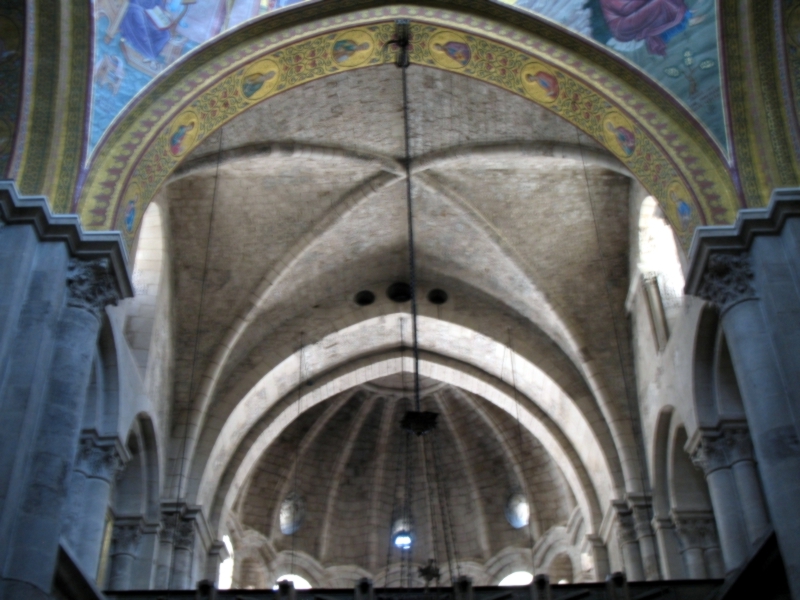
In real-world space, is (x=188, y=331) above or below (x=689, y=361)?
above

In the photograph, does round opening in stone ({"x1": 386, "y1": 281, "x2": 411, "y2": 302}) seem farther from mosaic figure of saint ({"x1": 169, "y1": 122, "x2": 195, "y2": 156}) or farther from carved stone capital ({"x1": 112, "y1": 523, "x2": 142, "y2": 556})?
mosaic figure of saint ({"x1": 169, "y1": 122, "x2": 195, "y2": 156})

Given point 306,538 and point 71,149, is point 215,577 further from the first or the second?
point 71,149

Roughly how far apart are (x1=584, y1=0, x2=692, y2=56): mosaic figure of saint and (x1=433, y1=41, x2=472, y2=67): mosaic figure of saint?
1.71m

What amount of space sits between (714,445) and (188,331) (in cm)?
872

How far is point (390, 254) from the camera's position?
18859 millimetres

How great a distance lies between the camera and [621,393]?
17.0 meters

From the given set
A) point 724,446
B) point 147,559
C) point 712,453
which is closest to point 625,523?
point 712,453

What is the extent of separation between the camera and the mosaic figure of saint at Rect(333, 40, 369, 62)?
13.4m

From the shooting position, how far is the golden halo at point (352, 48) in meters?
13.4

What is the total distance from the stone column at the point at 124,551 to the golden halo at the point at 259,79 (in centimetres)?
632

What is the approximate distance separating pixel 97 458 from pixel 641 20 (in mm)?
8655

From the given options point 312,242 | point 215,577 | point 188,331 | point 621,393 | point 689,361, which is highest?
point 312,242

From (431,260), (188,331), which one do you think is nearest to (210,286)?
(188,331)

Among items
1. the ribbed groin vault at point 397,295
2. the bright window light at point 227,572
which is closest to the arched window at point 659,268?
the ribbed groin vault at point 397,295
